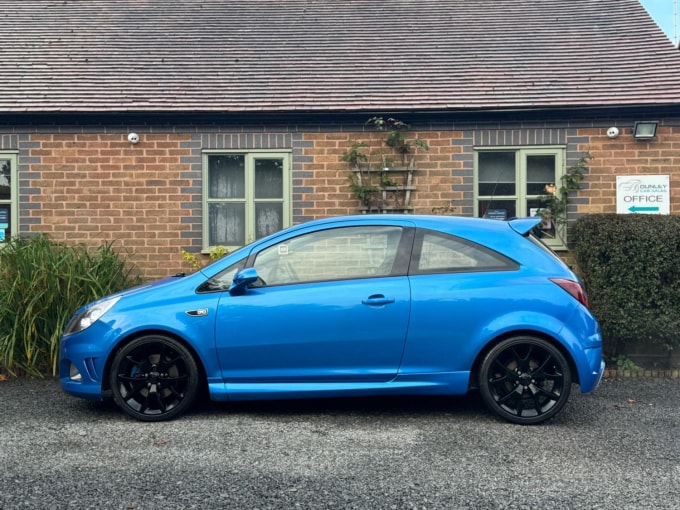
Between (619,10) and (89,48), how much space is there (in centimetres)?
845

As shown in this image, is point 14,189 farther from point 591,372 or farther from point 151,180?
point 591,372

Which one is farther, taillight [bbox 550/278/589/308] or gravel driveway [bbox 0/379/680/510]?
taillight [bbox 550/278/589/308]

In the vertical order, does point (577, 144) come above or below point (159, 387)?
above

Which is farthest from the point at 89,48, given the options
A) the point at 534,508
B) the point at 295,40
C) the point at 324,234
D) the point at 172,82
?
the point at 534,508

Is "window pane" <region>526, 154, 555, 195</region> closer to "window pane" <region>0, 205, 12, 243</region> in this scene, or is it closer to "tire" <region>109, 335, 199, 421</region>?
"tire" <region>109, 335, 199, 421</region>

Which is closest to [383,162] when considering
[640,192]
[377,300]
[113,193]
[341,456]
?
[640,192]

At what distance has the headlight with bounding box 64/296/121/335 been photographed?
17.0 feet

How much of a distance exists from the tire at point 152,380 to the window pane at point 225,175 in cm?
427

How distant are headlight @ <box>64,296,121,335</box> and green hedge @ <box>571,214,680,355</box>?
484cm

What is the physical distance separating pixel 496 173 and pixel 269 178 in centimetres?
299

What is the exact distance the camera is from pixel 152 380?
202 inches

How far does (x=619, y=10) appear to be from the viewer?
1130 cm

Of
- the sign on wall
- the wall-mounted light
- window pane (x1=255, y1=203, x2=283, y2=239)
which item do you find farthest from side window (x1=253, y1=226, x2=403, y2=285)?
the wall-mounted light

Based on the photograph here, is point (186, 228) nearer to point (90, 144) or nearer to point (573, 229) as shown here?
point (90, 144)
